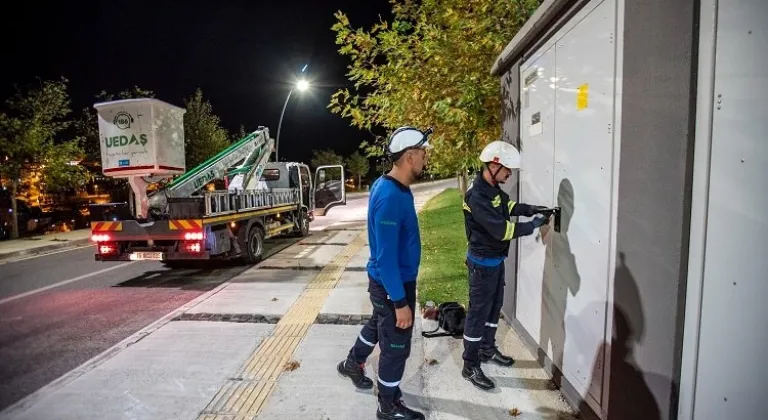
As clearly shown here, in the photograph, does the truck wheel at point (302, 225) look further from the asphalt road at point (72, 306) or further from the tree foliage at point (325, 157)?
the tree foliage at point (325, 157)

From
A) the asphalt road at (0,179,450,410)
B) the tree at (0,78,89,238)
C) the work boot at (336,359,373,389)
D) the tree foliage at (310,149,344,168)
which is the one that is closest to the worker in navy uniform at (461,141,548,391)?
the work boot at (336,359,373,389)

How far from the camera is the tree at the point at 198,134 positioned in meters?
21.2

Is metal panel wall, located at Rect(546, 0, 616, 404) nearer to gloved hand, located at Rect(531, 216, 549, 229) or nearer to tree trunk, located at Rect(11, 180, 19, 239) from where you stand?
gloved hand, located at Rect(531, 216, 549, 229)

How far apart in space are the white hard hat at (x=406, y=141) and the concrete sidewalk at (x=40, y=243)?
12.1m

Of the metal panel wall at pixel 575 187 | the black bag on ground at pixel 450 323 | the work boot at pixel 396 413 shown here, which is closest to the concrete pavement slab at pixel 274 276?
the black bag on ground at pixel 450 323

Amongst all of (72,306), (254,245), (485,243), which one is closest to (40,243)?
(254,245)

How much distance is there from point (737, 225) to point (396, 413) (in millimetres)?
2145

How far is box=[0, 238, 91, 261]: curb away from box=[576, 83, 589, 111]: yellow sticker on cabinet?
13.1 metres

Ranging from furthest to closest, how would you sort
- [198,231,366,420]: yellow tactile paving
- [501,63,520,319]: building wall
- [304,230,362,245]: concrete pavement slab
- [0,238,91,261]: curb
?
[304,230,362,245]: concrete pavement slab
[0,238,91,261]: curb
[501,63,520,319]: building wall
[198,231,366,420]: yellow tactile paving

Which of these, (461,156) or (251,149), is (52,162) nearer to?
(251,149)

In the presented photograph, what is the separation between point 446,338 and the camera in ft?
13.8

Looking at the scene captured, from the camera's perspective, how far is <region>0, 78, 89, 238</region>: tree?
1316cm

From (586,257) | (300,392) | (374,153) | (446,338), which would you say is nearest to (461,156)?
(374,153)

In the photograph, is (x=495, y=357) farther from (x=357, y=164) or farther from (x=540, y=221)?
(x=357, y=164)
